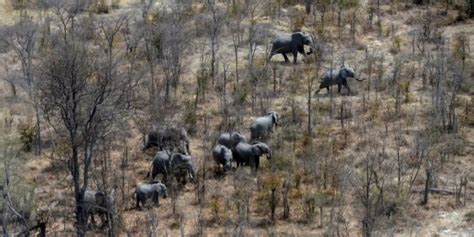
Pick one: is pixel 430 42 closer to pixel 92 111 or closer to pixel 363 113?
pixel 363 113

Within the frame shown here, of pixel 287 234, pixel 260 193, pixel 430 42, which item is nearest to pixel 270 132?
pixel 260 193

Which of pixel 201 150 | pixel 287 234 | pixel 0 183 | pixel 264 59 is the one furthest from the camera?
pixel 264 59

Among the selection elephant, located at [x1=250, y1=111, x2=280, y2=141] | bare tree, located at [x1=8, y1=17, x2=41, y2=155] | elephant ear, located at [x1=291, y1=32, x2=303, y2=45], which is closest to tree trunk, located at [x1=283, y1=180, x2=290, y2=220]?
elephant, located at [x1=250, y1=111, x2=280, y2=141]

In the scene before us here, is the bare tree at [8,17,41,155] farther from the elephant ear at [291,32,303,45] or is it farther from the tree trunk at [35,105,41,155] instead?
the elephant ear at [291,32,303,45]

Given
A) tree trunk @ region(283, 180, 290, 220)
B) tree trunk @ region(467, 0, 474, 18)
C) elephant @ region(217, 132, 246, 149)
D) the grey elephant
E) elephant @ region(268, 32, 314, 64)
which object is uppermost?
tree trunk @ region(467, 0, 474, 18)

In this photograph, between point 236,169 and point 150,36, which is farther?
point 150,36

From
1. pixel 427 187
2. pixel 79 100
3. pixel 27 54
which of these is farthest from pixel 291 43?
pixel 79 100

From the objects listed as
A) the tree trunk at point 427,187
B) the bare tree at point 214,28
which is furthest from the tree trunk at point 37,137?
the tree trunk at point 427,187
